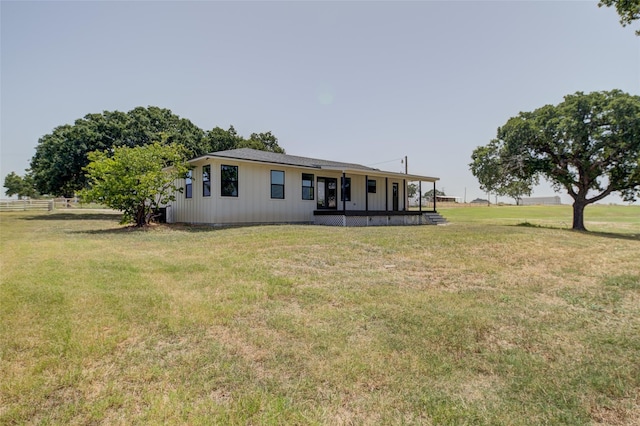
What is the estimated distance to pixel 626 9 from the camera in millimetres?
8227

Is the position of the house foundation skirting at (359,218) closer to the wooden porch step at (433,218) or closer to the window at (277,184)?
the wooden porch step at (433,218)

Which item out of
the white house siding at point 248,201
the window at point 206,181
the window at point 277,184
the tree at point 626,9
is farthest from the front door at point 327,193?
the tree at point 626,9

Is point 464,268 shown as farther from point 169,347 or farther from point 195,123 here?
point 195,123

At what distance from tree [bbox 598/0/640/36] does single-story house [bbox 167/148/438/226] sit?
10.5 metres

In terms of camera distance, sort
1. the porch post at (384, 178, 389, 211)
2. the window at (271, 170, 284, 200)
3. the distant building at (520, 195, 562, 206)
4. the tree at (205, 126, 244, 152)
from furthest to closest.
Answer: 1. the distant building at (520, 195, 562, 206)
2. the tree at (205, 126, 244, 152)
3. the porch post at (384, 178, 389, 211)
4. the window at (271, 170, 284, 200)

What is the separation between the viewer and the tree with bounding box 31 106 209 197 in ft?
73.9

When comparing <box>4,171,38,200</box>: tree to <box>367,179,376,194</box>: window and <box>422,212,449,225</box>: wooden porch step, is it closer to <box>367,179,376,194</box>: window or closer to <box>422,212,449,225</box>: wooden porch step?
<box>367,179,376,194</box>: window

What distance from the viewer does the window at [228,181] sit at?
14.4 meters

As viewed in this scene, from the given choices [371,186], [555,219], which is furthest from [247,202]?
[555,219]

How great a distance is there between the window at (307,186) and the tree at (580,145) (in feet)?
32.8

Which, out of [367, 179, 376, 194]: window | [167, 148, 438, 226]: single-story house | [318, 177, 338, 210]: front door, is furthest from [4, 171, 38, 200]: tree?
[367, 179, 376, 194]: window

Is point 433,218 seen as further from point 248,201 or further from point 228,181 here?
point 228,181

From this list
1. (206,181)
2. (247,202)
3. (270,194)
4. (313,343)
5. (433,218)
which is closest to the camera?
(313,343)

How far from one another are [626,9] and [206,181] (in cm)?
1484
